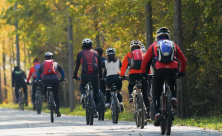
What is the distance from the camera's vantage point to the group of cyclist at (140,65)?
913 centimetres

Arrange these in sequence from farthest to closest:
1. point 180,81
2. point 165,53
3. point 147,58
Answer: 1. point 180,81
2. point 147,58
3. point 165,53

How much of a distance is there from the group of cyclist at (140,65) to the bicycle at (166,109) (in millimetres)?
93

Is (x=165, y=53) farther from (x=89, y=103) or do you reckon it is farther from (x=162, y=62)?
(x=89, y=103)

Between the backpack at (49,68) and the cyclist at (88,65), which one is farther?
the backpack at (49,68)

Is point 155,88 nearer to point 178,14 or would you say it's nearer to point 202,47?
point 178,14

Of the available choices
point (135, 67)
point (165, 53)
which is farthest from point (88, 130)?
point (165, 53)

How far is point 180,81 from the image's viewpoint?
1520 centimetres

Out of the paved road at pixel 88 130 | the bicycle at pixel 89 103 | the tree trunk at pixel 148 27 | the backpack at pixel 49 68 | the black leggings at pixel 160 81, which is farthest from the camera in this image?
the tree trunk at pixel 148 27

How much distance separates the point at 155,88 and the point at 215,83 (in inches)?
299

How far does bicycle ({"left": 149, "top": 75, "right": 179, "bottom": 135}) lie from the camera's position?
29.0 ft

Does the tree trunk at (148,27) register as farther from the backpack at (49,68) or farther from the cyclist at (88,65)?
the cyclist at (88,65)

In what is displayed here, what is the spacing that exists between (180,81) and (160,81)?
6.00 m

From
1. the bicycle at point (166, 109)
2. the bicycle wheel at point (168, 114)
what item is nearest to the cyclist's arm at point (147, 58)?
the bicycle at point (166, 109)

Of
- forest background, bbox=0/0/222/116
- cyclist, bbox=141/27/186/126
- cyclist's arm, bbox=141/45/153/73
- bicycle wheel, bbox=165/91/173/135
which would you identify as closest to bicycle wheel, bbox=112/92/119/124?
forest background, bbox=0/0/222/116
